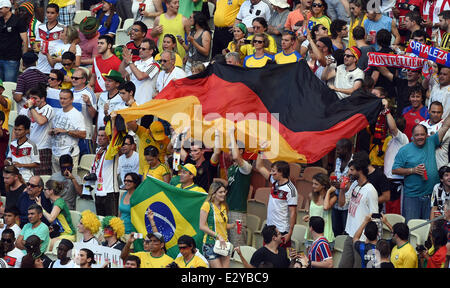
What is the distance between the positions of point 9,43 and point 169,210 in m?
6.80

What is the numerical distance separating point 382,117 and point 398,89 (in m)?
2.02

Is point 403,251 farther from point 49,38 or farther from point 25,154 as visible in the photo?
point 49,38

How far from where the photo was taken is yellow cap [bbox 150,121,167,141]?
16344 mm

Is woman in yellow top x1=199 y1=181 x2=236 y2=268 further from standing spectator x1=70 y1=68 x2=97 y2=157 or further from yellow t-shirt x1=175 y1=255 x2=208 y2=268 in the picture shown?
standing spectator x1=70 y1=68 x2=97 y2=157

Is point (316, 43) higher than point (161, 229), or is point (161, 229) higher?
point (316, 43)

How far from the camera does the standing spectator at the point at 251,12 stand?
1972cm

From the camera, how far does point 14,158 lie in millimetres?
17750

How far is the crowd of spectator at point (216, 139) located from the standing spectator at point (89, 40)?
25mm

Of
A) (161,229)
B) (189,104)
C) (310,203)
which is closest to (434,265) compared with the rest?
(310,203)

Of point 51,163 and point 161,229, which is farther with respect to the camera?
point 51,163

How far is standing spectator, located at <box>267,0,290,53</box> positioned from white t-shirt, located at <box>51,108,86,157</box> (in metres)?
3.72

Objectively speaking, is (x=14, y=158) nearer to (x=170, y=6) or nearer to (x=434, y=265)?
(x=170, y=6)

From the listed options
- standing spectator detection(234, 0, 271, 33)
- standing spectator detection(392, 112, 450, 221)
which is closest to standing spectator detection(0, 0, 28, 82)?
standing spectator detection(234, 0, 271, 33)

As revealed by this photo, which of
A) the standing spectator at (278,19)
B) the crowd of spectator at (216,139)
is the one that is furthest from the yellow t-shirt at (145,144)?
the standing spectator at (278,19)
